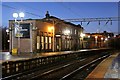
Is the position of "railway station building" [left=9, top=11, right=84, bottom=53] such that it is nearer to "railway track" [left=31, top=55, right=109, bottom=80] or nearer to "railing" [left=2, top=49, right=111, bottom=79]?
"railing" [left=2, top=49, right=111, bottom=79]

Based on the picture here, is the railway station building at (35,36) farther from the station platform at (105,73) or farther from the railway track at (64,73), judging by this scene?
the station platform at (105,73)

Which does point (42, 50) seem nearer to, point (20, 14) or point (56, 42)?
point (56, 42)

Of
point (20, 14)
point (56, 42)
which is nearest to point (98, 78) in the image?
point (20, 14)

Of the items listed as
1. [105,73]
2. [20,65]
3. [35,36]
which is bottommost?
[20,65]

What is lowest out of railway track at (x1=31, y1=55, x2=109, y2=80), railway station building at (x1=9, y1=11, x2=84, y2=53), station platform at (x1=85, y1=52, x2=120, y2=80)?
railway track at (x1=31, y1=55, x2=109, y2=80)

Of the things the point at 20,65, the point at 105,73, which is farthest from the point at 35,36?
the point at 105,73

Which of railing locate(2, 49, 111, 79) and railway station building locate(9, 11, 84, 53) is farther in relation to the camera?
railway station building locate(9, 11, 84, 53)

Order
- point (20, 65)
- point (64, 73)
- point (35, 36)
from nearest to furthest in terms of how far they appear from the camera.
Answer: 1. point (64, 73)
2. point (20, 65)
3. point (35, 36)

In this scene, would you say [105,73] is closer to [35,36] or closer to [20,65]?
[20,65]

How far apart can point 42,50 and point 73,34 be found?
23.9 metres

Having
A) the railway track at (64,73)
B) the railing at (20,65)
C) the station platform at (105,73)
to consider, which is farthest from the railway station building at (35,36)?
the station platform at (105,73)

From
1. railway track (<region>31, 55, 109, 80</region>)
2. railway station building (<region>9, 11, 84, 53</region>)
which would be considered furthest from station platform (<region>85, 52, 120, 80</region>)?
railway station building (<region>9, 11, 84, 53</region>)

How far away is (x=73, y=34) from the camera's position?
75250mm

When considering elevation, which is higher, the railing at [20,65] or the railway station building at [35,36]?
the railway station building at [35,36]
